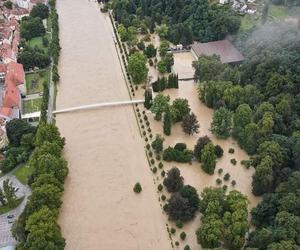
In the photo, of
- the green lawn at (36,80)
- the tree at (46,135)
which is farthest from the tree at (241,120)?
the green lawn at (36,80)

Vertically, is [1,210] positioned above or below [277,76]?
below

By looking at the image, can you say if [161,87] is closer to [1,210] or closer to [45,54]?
[45,54]

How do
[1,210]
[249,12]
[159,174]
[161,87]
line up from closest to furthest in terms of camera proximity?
[1,210] < [159,174] < [161,87] < [249,12]

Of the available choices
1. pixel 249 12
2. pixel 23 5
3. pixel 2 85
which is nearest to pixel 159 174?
pixel 2 85

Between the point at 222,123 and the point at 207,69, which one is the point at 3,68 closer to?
the point at 207,69

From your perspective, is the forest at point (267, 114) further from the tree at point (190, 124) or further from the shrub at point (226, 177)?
the shrub at point (226, 177)

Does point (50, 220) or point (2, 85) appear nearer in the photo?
point (50, 220)

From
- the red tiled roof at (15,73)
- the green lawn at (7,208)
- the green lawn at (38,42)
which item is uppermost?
the red tiled roof at (15,73)

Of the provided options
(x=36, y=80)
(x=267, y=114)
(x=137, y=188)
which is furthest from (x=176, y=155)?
(x=36, y=80)
